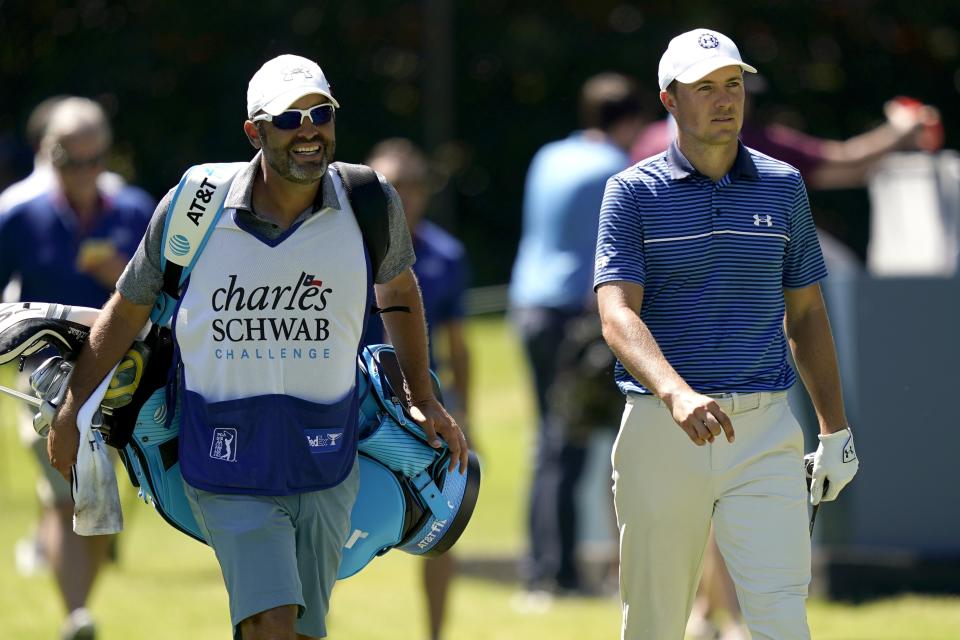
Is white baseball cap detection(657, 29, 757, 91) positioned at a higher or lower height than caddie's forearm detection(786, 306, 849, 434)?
higher

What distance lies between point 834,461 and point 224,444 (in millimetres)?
1860

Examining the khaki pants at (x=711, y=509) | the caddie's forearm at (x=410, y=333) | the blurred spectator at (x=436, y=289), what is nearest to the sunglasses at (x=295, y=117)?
the caddie's forearm at (x=410, y=333)

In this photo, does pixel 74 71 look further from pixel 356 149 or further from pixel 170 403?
pixel 170 403

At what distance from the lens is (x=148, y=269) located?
191 inches

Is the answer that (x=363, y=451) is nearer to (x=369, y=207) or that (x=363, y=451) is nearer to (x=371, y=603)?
(x=369, y=207)

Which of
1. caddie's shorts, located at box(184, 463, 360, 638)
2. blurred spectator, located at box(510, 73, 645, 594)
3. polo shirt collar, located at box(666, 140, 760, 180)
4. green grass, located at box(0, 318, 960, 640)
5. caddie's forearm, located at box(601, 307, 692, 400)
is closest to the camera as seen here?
caddie's forearm, located at box(601, 307, 692, 400)

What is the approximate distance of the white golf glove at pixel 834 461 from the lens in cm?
509

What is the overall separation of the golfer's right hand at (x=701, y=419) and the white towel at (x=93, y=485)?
1.69 metres

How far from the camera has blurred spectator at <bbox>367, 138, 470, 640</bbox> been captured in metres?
7.09

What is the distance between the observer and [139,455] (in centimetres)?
507

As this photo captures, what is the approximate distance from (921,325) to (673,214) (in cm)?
365

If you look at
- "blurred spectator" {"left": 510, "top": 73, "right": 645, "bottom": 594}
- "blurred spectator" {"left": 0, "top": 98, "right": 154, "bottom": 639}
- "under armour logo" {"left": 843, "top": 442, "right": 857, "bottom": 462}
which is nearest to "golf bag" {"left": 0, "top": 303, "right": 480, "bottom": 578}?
"under armour logo" {"left": 843, "top": 442, "right": 857, "bottom": 462}

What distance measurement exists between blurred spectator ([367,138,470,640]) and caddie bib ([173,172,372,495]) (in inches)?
84.0

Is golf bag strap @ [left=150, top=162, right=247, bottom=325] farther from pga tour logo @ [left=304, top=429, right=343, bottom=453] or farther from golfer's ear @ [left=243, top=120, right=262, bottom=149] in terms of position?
pga tour logo @ [left=304, top=429, right=343, bottom=453]
